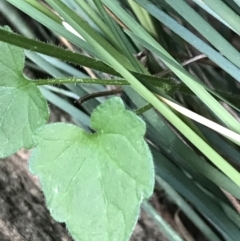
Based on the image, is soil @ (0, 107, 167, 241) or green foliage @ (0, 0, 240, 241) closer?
green foliage @ (0, 0, 240, 241)

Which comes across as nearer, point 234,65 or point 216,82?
point 234,65

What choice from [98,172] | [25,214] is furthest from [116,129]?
[25,214]

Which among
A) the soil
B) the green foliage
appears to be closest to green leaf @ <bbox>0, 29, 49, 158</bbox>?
the green foliage

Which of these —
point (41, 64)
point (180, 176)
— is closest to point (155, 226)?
point (180, 176)

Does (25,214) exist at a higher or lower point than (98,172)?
lower

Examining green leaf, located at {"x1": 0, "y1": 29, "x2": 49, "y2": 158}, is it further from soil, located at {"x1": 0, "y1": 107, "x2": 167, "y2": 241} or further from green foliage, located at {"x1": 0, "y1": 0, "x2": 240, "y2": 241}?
soil, located at {"x1": 0, "y1": 107, "x2": 167, "y2": 241}

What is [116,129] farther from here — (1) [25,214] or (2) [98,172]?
(1) [25,214]

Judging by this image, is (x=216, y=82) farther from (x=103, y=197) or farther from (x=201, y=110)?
(x=103, y=197)

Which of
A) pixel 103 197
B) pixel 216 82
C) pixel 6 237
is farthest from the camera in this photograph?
pixel 216 82

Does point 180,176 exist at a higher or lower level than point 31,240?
higher
